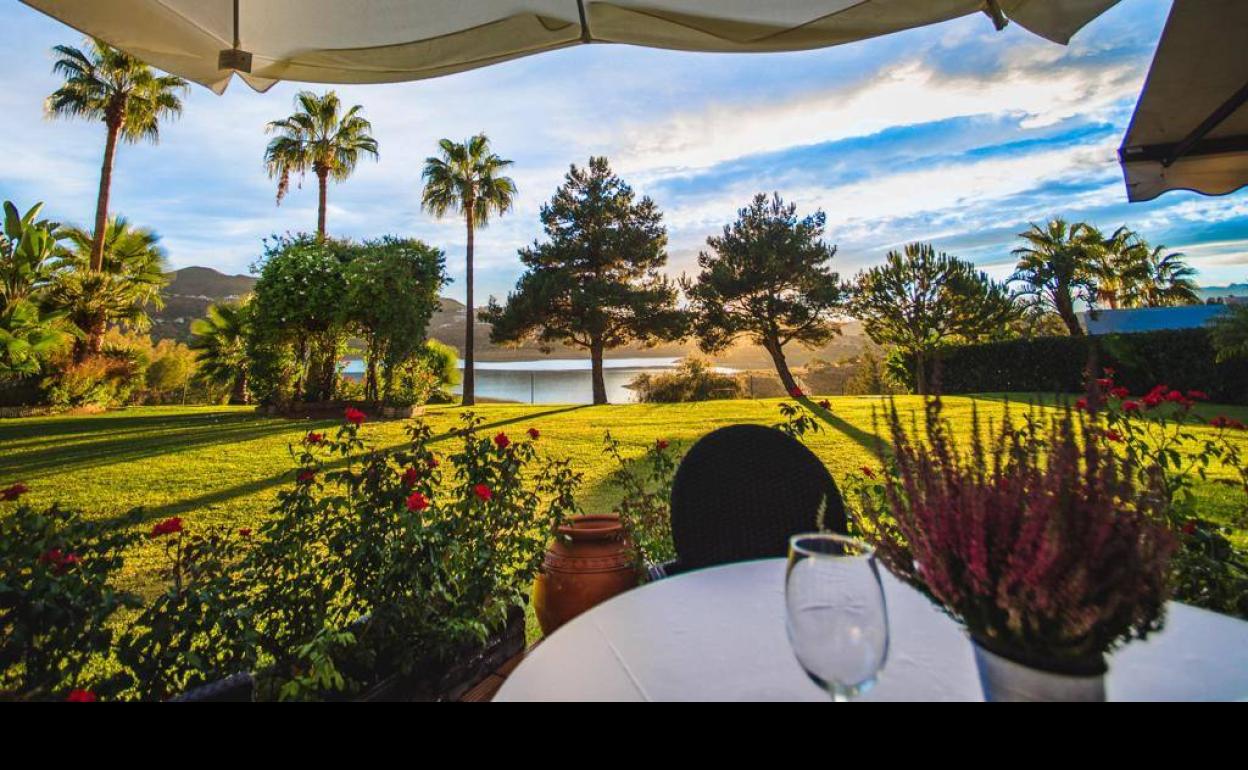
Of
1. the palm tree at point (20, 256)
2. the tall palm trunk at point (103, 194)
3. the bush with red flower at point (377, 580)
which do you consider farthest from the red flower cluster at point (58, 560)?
the tall palm trunk at point (103, 194)

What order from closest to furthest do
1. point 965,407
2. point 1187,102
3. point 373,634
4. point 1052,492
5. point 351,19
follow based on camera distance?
point 1052,492, point 351,19, point 373,634, point 1187,102, point 965,407

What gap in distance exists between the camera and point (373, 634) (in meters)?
1.82

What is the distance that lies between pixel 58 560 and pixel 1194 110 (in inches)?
180

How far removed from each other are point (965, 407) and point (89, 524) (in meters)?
13.7

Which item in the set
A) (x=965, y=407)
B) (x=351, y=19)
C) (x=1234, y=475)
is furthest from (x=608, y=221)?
(x=351, y=19)

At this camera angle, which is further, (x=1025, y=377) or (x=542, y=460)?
(x=1025, y=377)

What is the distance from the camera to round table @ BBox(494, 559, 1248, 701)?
0.79 m

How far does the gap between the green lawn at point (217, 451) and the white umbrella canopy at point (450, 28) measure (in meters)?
2.30

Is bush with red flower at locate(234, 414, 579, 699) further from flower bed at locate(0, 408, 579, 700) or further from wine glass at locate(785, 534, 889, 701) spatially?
wine glass at locate(785, 534, 889, 701)

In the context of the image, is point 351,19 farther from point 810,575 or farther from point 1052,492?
point 1052,492

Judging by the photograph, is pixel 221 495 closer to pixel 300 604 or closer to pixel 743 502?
pixel 300 604

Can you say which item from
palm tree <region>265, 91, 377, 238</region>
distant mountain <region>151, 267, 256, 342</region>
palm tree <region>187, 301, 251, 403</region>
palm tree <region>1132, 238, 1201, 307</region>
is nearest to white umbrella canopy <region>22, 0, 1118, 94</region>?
palm tree <region>187, 301, 251, 403</region>

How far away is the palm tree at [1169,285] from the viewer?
31125mm

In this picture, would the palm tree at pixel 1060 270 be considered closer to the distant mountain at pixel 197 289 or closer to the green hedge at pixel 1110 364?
the green hedge at pixel 1110 364
